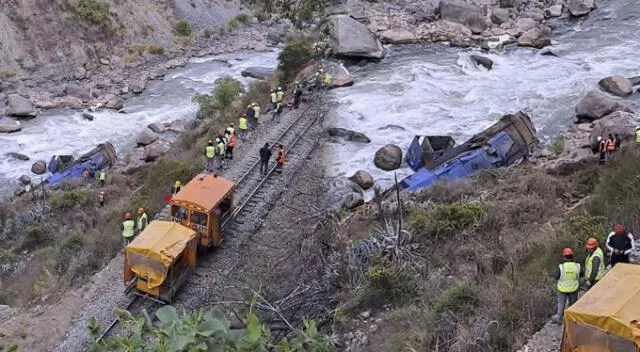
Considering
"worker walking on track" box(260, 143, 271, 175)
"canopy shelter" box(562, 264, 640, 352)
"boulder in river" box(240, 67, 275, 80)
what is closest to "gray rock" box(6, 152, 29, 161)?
"boulder in river" box(240, 67, 275, 80)

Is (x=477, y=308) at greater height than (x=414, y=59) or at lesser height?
greater

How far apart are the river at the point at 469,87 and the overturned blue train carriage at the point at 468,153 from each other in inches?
36.6

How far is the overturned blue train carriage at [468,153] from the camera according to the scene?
2200 cm

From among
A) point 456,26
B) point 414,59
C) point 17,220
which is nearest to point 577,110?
point 414,59

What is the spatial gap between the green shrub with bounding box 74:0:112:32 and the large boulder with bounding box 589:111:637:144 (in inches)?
1248

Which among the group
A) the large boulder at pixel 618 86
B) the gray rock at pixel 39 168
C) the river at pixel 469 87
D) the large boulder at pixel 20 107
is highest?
the large boulder at pixel 618 86

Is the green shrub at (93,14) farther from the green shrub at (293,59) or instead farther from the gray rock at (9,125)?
the green shrub at (293,59)

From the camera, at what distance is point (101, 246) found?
19.3 m

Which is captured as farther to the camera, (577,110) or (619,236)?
(577,110)

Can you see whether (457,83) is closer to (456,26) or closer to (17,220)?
(456,26)

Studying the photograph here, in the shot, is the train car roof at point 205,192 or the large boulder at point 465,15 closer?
the train car roof at point 205,192

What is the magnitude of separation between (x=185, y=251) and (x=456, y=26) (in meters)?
29.0

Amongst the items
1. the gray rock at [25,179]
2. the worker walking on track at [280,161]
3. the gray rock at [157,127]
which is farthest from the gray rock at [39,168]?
Answer: the worker walking on track at [280,161]

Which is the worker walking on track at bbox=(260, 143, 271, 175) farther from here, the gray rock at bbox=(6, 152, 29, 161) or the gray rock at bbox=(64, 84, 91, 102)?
the gray rock at bbox=(64, 84, 91, 102)
